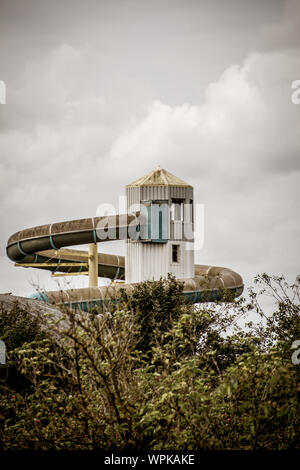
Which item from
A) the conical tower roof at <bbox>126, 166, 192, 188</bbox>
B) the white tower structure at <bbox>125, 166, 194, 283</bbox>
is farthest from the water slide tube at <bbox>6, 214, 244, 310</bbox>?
the conical tower roof at <bbox>126, 166, 192, 188</bbox>

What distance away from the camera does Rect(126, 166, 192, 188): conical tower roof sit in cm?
3381

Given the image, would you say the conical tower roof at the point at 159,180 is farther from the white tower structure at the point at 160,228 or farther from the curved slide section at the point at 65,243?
the curved slide section at the point at 65,243

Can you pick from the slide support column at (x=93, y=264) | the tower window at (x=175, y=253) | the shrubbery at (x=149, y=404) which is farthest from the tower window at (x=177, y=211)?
the shrubbery at (x=149, y=404)

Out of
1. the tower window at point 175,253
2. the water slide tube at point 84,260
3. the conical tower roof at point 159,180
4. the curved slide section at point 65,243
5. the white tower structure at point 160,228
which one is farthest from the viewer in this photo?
the tower window at point 175,253

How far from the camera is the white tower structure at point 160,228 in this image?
110ft

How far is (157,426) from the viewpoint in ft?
35.2

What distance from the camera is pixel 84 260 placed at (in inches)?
1460

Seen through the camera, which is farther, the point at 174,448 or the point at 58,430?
the point at 58,430

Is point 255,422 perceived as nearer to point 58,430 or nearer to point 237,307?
point 58,430

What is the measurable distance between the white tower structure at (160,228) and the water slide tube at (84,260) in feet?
3.16

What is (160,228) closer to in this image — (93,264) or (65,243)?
(93,264)
